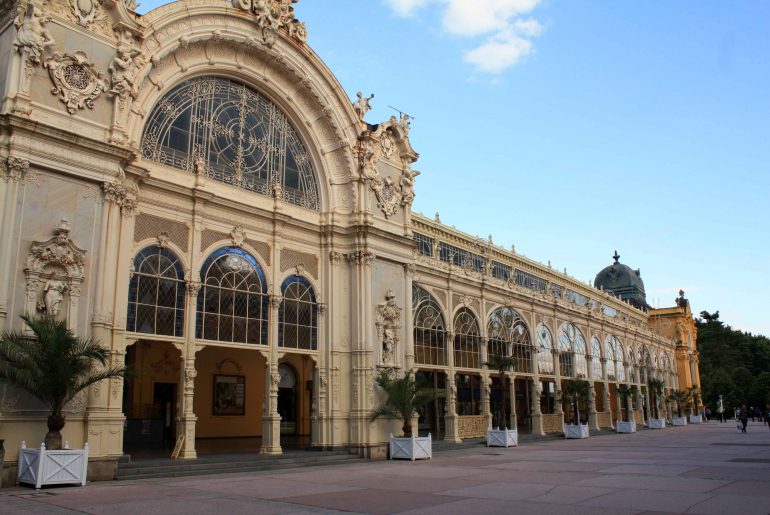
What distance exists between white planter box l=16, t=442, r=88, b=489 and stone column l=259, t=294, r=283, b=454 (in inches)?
310

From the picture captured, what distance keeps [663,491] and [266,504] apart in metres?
8.36

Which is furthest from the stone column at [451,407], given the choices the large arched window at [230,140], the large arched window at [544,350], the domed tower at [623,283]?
the domed tower at [623,283]

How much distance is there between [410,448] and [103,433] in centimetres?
1195

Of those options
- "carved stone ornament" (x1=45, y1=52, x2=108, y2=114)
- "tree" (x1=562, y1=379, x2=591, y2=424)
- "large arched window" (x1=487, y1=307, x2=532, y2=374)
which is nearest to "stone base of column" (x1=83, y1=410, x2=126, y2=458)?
"carved stone ornament" (x1=45, y1=52, x2=108, y2=114)

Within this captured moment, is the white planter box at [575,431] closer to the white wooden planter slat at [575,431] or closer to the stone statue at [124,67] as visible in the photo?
the white wooden planter slat at [575,431]

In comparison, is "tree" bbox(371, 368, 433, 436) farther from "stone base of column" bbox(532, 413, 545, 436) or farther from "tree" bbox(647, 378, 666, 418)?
"tree" bbox(647, 378, 666, 418)

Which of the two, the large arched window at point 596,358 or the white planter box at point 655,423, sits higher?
the large arched window at point 596,358

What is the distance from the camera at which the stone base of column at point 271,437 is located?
922 inches

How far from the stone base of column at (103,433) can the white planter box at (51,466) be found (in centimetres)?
123

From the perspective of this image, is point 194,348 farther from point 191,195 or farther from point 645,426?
point 645,426

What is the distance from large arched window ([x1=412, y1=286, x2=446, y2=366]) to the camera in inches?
1308

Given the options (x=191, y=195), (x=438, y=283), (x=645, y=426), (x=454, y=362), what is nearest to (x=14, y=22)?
(x=191, y=195)

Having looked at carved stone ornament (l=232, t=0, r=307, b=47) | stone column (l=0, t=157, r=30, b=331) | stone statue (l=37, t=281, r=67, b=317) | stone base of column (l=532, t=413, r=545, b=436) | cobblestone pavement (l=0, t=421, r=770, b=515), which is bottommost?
cobblestone pavement (l=0, t=421, r=770, b=515)

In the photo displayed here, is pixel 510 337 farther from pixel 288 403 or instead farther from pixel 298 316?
pixel 298 316
